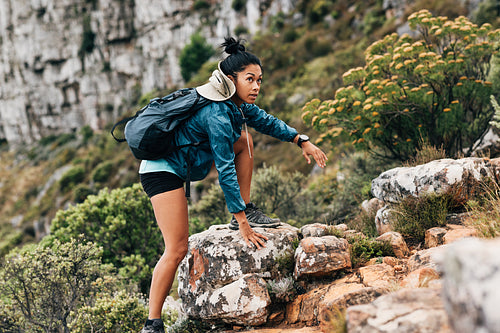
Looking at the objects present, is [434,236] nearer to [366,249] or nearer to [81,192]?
[366,249]

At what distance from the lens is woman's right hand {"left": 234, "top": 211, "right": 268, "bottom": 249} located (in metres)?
2.65

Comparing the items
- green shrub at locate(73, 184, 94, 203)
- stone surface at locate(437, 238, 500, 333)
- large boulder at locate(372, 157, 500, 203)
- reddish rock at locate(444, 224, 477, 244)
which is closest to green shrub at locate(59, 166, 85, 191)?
green shrub at locate(73, 184, 94, 203)

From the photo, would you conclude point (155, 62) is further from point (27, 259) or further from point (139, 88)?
point (27, 259)

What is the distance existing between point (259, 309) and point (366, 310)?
1315mm

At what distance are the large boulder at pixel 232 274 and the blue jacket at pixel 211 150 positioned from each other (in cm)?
60

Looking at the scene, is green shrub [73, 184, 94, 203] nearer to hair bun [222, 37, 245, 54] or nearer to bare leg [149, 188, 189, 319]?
bare leg [149, 188, 189, 319]

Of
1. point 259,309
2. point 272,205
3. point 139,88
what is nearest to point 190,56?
point 139,88

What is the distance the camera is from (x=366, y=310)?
1.43 m

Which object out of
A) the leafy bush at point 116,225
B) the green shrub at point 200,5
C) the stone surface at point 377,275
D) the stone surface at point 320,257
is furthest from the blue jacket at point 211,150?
the green shrub at point 200,5

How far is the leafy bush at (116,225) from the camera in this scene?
6801 millimetres

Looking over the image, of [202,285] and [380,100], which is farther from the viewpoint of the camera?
[380,100]

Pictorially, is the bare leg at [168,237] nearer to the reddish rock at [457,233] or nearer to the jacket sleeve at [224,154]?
the jacket sleeve at [224,154]

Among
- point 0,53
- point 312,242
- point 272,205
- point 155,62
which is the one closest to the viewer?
point 312,242

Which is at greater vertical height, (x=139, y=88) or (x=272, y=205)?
(x=139, y=88)
